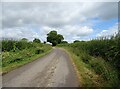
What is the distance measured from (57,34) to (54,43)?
7.03 m

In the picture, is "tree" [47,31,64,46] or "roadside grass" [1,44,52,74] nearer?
"roadside grass" [1,44,52,74]

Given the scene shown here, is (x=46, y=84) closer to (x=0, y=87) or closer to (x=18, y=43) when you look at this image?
(x=0, y=87)

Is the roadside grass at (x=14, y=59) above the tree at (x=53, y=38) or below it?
below

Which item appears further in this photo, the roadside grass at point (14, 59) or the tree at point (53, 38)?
the tree at point (53, 38)

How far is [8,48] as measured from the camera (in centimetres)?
3900

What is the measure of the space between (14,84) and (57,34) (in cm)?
12729

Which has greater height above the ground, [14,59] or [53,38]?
[53,38]

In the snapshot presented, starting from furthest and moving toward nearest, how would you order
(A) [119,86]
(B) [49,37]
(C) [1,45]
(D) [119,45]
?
(B) [49,37] → (C) [1,45] → (D) [119,45] → (A) [119,86]

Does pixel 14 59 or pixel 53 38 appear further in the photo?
pixel 53 38

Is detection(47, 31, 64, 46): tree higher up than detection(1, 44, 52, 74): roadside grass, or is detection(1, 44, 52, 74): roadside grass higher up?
detection(47, 31, 64, 46): tree

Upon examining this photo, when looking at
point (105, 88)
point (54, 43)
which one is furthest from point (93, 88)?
point (54, 43)

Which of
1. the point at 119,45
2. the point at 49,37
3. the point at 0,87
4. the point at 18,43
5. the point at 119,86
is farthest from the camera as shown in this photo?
the point at 49,37

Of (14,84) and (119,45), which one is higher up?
(119,45)

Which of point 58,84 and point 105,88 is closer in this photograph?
point 105,88
